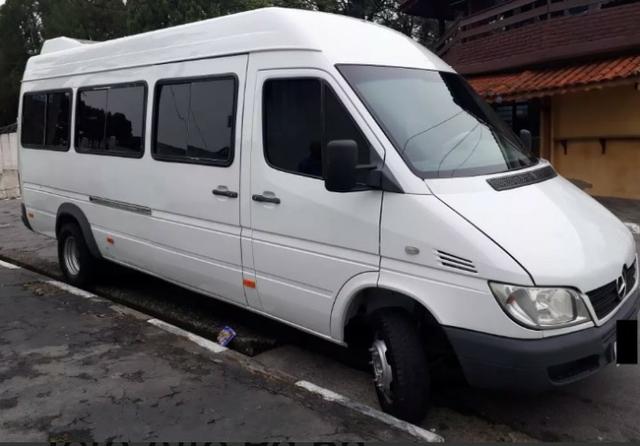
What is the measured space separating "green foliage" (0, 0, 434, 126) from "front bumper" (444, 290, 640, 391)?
2011 centimetres

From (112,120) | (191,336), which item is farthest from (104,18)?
(191,336)

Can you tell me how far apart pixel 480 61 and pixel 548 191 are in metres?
10.6

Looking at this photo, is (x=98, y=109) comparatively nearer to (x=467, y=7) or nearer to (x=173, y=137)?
(x=173, y=137)

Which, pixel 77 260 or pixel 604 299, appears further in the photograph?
pixel 77 260

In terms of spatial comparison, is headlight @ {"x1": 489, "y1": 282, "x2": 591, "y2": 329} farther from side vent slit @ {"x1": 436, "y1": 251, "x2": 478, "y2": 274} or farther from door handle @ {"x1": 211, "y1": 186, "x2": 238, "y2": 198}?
door handle @ {"x1": 211, "y1": 186, "x2": 238, "y2": 198}

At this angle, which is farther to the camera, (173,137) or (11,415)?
(173,137)

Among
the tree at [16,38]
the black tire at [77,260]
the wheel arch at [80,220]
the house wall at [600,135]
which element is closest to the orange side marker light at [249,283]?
the wheel arch at [80,220]

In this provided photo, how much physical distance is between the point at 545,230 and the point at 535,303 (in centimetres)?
46

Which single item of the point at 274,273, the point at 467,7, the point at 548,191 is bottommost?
the point at 274,273

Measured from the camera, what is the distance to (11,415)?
371 cm

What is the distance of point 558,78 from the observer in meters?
10.8

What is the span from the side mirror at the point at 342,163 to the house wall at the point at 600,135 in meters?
8.75

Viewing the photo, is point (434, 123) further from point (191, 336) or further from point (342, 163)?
point (191, 336)

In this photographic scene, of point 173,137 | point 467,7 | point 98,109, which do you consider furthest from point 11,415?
point 467,7
